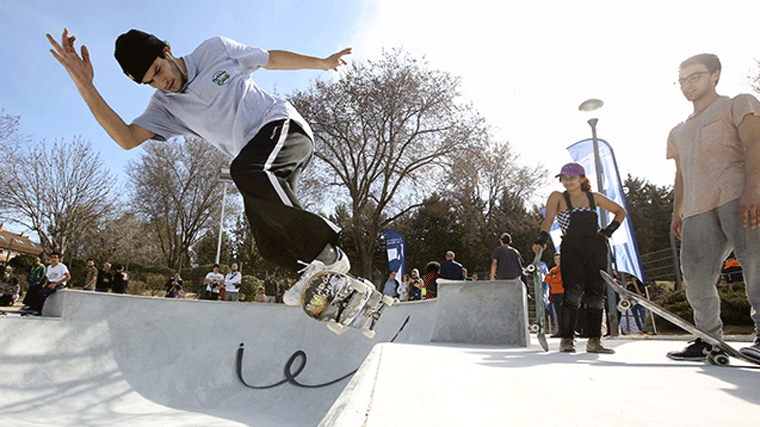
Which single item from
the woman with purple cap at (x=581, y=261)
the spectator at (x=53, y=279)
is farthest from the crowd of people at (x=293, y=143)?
the spectator at (x=53, y=279)

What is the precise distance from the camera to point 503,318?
12.5ft

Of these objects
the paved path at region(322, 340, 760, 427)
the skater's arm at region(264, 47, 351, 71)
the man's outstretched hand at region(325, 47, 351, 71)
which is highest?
the man's outstretched hand at region(325, 47, 351, 71)

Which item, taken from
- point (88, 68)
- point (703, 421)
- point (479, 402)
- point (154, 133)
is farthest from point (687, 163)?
point (88, 68)

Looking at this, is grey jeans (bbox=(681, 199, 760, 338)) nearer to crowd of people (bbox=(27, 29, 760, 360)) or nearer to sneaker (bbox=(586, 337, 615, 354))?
crowd of people (bbox=(27, 29, 760, 360))

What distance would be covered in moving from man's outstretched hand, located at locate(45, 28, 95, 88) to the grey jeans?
11.4ft

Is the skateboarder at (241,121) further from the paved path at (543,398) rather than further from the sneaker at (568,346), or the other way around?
the sneaker at (568,346)

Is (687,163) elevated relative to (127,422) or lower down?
elevated

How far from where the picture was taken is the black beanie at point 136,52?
1988mm

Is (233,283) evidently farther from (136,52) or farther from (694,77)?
(694,77)

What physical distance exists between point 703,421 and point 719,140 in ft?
6.93

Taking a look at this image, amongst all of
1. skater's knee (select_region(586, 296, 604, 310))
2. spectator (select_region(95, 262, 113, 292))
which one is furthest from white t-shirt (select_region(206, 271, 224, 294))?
skater's knee (select_region(586, 296, 604, 310))

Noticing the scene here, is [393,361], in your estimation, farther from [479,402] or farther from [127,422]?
[127,422]

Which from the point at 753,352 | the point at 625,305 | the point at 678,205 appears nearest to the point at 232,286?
the point at 625,305

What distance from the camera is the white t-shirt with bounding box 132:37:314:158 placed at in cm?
216
